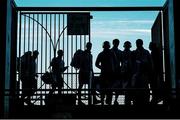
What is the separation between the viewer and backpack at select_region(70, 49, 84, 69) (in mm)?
10367

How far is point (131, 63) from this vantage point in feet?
33.8

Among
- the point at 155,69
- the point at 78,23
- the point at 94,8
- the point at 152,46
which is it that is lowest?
the point at 155,69

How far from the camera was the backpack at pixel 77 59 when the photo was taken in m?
10.4

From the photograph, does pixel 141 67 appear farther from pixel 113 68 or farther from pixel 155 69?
pixel 113 68

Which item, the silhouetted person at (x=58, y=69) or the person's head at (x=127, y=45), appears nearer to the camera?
the silhouetted person at (x=58, y=69)

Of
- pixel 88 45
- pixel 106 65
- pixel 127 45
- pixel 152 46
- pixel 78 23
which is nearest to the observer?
pixel 78 23

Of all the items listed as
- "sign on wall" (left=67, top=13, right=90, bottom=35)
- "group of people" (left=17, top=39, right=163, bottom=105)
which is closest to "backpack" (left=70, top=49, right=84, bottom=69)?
"group of people" (left=17, top=39, right=163, bottom=105)

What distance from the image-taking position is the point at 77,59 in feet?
34.0

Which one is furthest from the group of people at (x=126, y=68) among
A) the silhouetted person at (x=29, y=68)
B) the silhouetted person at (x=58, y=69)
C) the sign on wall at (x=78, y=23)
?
the silhouetted person at (x=29, y=68)

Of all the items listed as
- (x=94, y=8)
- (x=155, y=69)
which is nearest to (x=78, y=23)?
(x=94, y=8)

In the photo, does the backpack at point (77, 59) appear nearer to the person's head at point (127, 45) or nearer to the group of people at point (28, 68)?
the group of people at point (28, 68)

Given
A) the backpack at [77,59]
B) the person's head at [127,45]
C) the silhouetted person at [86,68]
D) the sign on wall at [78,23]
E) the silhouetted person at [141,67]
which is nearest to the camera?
the sign on wall at [78,23]

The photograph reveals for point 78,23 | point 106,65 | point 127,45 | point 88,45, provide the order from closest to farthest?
point 78,23 < point 88,45 < point 106,65 < point 127,45

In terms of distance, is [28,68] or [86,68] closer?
[86,68]
